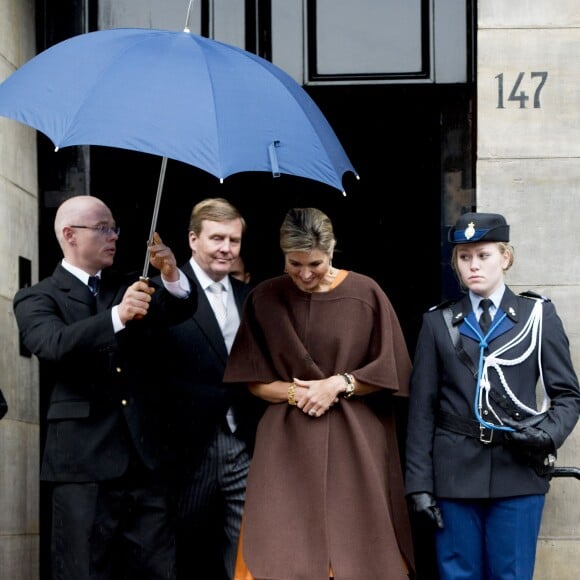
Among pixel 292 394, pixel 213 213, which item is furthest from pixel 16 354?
pixel 292 394

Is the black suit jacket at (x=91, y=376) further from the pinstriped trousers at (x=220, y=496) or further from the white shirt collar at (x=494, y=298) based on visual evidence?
the white shirt collar at (x=494, y=298)

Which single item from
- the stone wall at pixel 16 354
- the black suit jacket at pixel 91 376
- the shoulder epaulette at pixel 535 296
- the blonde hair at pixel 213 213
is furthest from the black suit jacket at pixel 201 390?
the shoulder epaulette at pixel 535 296

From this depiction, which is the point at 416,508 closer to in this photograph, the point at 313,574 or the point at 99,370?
the point at 313,574

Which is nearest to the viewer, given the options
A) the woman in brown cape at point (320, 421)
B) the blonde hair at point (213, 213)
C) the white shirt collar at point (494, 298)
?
the woman in brown cape at point (320, 421)

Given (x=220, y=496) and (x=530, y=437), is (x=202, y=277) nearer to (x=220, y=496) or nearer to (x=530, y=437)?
(x=220, y=496)

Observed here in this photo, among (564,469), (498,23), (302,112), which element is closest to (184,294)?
(302,112)

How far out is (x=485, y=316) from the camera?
6418 millimetres

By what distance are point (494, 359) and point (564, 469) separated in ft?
2.40

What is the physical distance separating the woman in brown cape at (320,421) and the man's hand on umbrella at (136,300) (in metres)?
0.63

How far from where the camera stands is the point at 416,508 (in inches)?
247

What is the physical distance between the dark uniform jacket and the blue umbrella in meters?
1.02

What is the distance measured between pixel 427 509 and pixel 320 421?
0.62 m

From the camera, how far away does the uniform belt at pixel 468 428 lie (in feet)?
20.4

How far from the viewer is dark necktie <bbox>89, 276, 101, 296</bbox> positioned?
653cm
